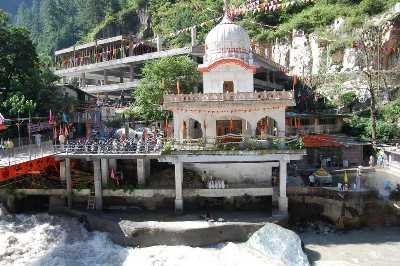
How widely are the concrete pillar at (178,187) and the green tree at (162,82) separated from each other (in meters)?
12.4

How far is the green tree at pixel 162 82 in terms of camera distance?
39.8 metres

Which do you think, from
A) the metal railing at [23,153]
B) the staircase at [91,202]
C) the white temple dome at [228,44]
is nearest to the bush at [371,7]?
the white temple dome at [228,44]

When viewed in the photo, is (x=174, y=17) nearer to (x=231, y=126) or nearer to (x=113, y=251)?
(x=231, y=126)

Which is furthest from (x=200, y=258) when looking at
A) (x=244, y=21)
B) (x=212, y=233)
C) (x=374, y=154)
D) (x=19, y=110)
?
(x=244, y=21)

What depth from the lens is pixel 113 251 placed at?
24719mm

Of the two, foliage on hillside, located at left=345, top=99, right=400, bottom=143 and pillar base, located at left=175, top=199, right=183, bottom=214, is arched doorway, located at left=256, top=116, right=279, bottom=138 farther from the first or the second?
foliage on hillside, located at left=345, top=99, right=400, bottom=143

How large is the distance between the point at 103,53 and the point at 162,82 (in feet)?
104

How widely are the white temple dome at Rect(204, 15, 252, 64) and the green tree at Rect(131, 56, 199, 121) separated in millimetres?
6333

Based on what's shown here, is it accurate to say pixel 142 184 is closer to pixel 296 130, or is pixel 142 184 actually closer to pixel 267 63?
pixel 296 130

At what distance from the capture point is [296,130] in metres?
40.9

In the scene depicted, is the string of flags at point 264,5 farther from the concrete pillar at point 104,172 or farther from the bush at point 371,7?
the concrete pillar at point 104,172

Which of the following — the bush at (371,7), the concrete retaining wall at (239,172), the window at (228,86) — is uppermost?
the bush at (371,7)

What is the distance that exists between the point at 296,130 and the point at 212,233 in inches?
736

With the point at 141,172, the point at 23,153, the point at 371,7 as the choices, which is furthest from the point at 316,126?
the point at 23,153
